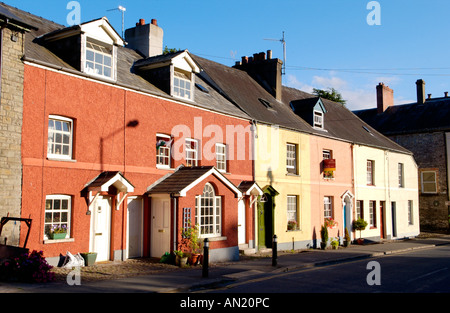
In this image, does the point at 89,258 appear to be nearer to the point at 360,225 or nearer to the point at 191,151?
the point at 191,151

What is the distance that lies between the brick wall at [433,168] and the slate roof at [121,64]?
78.1 feet

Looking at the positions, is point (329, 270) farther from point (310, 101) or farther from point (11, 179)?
point (310, 101)

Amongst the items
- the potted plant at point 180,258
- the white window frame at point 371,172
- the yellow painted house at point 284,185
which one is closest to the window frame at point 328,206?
the yellow painted house at point 284,185

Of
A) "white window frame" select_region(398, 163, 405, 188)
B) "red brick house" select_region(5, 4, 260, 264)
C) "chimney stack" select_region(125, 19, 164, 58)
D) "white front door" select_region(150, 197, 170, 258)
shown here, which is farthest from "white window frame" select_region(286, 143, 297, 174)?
"white window frame" select_region(398, 163, 405, 188)

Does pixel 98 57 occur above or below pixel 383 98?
below

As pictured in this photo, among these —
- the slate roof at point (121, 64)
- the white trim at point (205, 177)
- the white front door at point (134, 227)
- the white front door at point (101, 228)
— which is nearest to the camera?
the slate roof at point (121, 64)

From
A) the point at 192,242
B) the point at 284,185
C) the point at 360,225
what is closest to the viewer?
the point at 192,242

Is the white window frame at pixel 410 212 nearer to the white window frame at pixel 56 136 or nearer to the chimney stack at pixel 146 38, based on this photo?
the chimney stack at pixel 146 38

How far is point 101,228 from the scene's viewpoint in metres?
15.4

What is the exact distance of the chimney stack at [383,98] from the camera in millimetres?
44175

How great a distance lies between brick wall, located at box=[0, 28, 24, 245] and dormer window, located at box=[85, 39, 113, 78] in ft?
8.41

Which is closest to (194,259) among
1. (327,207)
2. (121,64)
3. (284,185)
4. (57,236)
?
(57,236)

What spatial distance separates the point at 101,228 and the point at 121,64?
6667mm

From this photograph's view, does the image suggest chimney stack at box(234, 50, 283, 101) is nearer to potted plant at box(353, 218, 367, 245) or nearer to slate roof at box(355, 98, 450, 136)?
potted plant at box(353, 218, 367, 245)
